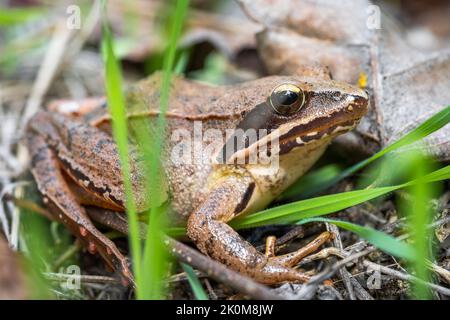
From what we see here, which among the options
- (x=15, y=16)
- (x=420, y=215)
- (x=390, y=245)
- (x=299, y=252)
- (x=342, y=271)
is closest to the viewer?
(x=420, y=215)

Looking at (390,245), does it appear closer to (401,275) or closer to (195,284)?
(401,275)

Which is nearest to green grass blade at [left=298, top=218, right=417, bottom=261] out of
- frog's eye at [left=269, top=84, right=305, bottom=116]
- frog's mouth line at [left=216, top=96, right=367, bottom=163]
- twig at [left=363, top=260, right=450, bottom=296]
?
twig at [left=363, top=260, right=450, bottom=296]

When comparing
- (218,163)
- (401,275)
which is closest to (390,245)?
(401,275)

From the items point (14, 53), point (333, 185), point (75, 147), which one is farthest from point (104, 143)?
point (14, 53)

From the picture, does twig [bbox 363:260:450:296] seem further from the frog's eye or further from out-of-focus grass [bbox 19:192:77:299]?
out-of-focus grass [bbox 19:192:77:299]

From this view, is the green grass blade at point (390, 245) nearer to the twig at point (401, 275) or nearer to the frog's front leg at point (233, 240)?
the twig at point (401, 275)

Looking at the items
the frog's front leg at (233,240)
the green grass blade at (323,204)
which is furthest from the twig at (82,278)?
the green grass blade at (323,204)
